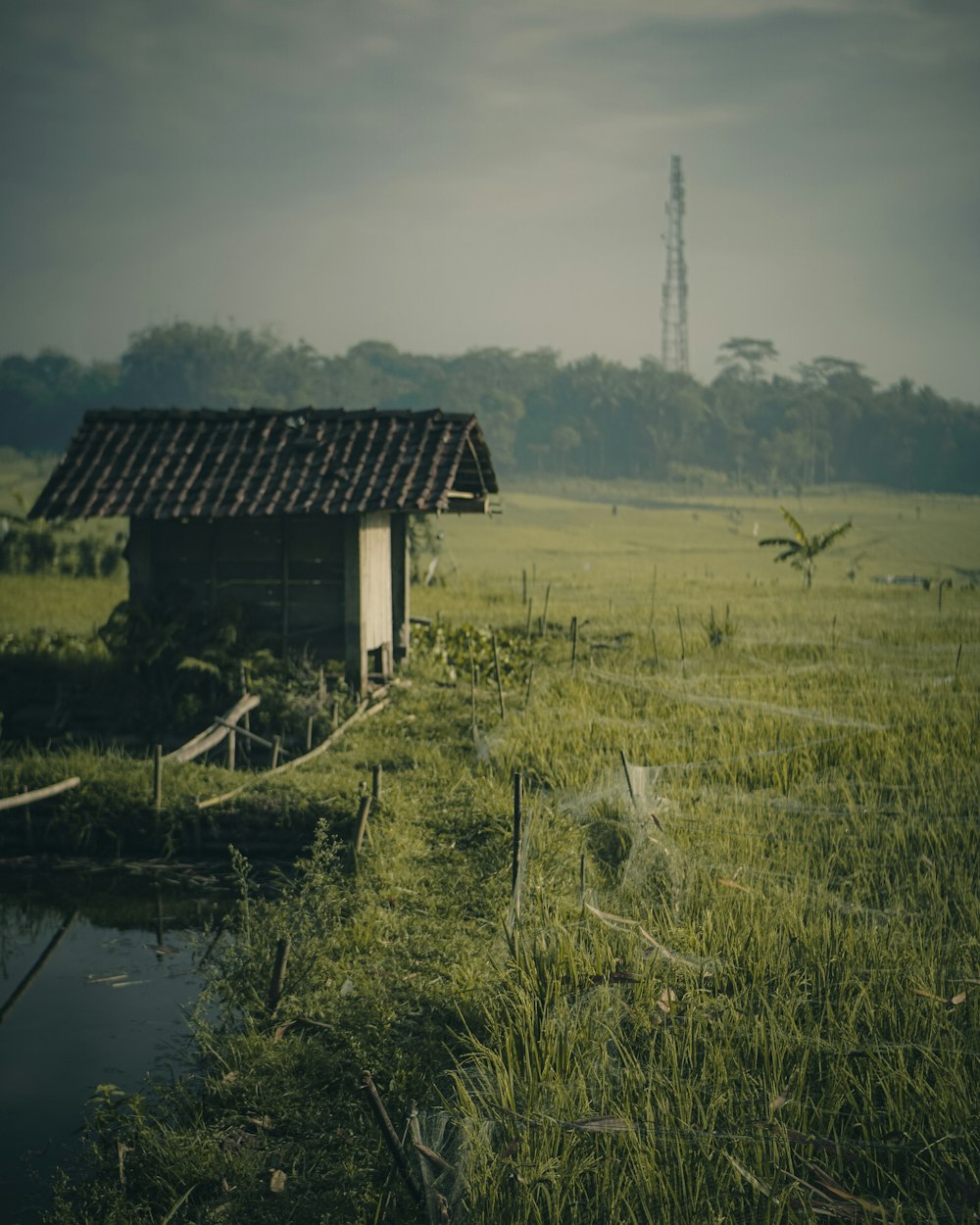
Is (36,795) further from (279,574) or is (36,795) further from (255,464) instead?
(255,464)

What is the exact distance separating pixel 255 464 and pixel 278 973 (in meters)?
8.22

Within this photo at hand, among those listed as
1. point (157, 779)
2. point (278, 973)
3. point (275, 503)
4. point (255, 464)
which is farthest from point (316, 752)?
point (255, 464)

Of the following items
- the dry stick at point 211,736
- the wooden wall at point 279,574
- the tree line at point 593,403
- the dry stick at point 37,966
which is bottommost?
the dry stick at point 37,966

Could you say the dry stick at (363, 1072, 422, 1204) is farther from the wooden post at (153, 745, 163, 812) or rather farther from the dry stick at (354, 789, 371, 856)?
the wooden post at (153, 745, 163, 812)

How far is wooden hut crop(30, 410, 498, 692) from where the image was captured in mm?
11797

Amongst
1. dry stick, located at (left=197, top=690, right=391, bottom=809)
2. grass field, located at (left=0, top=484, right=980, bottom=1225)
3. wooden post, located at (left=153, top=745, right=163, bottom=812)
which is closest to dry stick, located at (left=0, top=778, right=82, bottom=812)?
wooden post, located at (left=153, top=745, right=163, bottom=812)

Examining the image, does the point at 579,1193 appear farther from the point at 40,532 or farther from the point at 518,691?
the point at 40,532

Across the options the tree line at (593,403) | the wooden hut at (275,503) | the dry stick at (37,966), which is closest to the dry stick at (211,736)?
the wooden hut at (275,503)

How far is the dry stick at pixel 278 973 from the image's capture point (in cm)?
496

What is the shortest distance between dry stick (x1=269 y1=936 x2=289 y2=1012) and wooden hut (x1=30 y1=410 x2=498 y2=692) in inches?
262

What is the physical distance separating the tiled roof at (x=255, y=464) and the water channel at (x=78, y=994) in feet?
16.4

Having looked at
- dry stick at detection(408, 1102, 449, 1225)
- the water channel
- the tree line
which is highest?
the tree line

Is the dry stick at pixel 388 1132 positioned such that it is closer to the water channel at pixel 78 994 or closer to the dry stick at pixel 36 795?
the water channel at pixel 78 994

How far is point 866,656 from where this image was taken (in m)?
14.3
